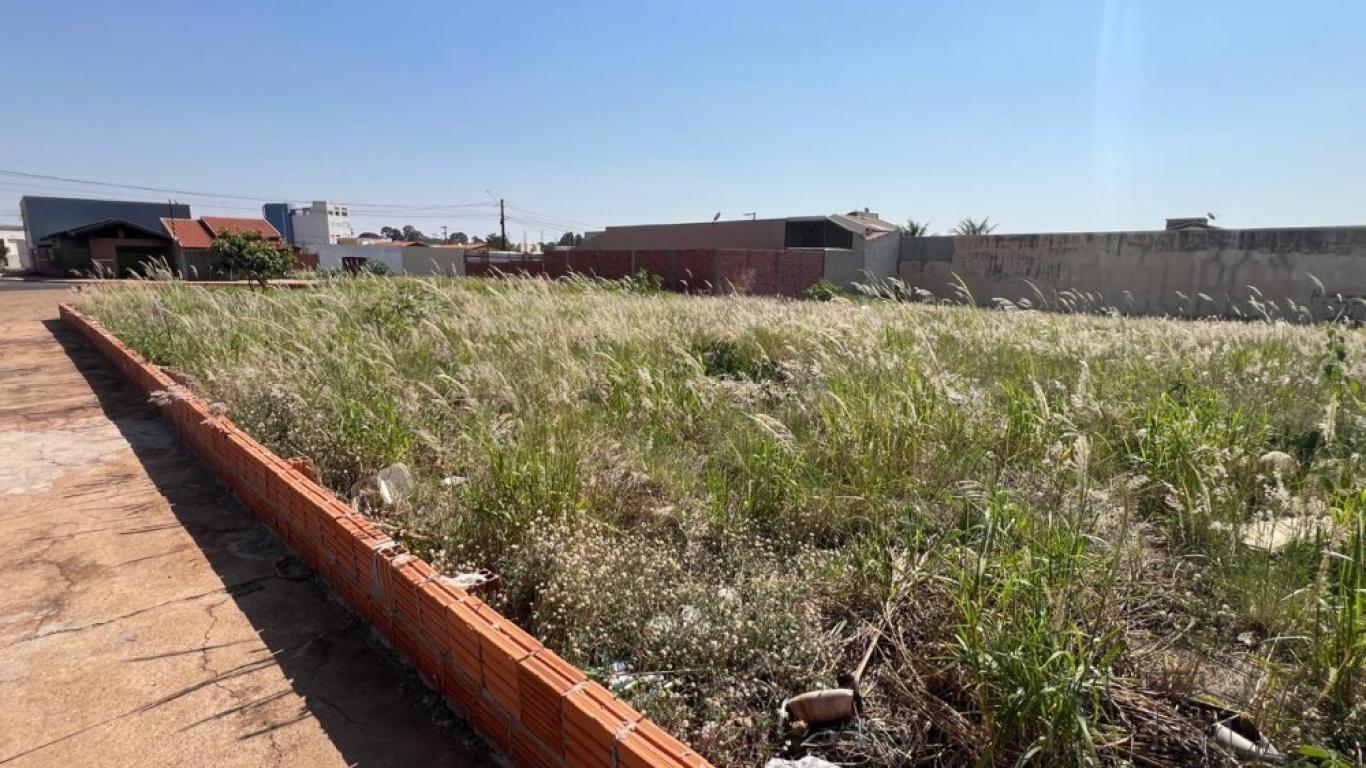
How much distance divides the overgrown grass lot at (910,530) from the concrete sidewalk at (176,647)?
492 millimetres

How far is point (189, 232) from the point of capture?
40.4 meters

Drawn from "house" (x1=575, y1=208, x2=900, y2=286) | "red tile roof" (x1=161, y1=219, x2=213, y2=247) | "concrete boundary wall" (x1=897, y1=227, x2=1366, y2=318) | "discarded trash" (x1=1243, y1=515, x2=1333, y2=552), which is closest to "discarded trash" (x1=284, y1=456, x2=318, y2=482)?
"discarded trash" (x1=1243, y1=515, x2=1333, y2=552)

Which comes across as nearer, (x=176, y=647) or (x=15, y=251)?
(x=176, y=647)

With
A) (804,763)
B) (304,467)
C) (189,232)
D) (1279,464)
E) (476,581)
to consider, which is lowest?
(804,763)

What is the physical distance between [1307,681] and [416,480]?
3.44m

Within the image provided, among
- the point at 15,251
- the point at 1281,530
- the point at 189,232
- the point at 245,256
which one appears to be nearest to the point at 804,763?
the point at 1281,530

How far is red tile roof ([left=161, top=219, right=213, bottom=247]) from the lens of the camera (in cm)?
3885

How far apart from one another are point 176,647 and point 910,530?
297 cm

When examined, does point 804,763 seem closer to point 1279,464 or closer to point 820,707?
point 820,707

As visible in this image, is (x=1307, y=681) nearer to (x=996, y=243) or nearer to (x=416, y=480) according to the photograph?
(x=416, y=480)

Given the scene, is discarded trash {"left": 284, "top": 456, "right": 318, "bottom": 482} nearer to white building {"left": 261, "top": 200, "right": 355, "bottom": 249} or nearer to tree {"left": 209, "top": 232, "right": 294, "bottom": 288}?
tree {"left": 209, "top": 232, "right": 294, "bottom": 288}

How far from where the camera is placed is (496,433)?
3402 millimetres

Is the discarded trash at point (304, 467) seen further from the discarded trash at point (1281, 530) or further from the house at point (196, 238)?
the house at point (196, 238)

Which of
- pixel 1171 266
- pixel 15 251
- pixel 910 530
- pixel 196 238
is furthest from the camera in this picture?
pixel 15 251
